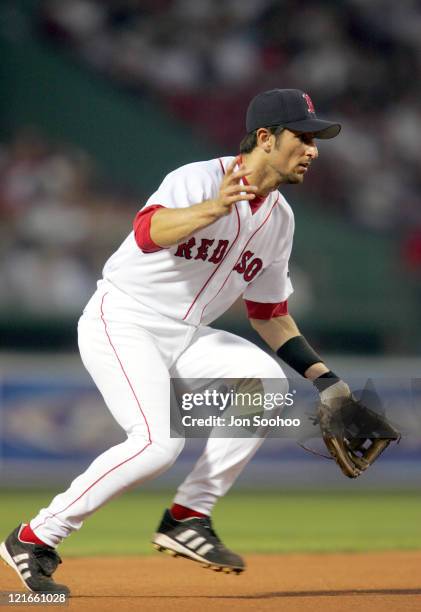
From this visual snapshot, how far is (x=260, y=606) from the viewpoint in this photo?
402cm

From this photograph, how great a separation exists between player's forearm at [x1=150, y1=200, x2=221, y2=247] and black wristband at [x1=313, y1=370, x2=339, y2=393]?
990 millimetres

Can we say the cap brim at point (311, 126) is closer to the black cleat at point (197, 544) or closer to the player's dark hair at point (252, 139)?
the player's dark hair at point (252, 139)

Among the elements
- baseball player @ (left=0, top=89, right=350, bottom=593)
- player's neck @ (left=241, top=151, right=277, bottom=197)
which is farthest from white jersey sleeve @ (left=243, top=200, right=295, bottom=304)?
player's neck @ (left=241, top=151, right=277, bottom=197)

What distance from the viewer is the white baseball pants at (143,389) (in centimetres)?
396

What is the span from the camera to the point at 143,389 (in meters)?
4.02

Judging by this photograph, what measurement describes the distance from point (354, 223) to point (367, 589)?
6945mm

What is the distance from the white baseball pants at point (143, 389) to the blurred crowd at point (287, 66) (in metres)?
7.31

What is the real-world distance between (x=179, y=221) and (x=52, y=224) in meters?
6.56

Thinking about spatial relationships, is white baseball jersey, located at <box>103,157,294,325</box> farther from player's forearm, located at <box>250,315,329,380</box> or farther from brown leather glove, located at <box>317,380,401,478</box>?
brown leather glove, located at <box>317,380,401,478</box>

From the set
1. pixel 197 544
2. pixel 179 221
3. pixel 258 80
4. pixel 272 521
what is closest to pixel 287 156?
pixel 179 221

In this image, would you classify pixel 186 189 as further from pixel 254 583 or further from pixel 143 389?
pixel 254 583

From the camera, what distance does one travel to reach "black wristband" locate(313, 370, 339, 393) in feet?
14.4

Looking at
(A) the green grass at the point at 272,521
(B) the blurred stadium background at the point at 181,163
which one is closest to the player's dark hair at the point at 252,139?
(A) the green grass at the point at 272,521

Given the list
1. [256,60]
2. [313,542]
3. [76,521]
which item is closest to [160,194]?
[76,521]
